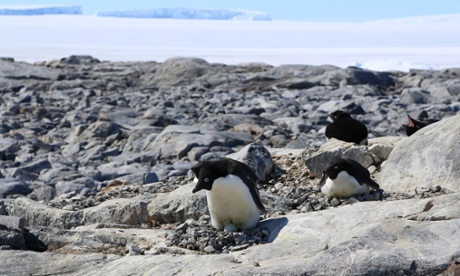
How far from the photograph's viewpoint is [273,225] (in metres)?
4.91

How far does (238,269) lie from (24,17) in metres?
88.5

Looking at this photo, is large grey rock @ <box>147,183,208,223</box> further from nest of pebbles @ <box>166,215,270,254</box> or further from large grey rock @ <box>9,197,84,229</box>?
nest of pebbles @ <box>166,215,270,254</box>

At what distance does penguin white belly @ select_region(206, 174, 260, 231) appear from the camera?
195 inches

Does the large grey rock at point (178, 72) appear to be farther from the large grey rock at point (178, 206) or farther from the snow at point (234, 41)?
the large grey rock at point (178, 206)

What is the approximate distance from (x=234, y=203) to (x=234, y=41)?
190 feet

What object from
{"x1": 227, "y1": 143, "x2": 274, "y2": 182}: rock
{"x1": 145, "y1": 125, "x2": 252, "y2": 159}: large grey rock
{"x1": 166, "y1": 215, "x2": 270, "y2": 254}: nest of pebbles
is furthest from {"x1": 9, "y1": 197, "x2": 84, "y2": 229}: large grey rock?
{"x1": 145, "y1": 125, "x2": 252, "y2": 159}: large grey rock

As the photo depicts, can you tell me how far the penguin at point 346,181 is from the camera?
578 centimetres

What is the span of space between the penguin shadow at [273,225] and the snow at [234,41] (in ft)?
112

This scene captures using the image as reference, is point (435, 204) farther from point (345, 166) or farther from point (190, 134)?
point (190, 134)

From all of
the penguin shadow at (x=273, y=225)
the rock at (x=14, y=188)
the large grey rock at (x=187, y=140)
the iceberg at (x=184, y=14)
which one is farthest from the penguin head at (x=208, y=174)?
the iceberg at (x=184, y=14)

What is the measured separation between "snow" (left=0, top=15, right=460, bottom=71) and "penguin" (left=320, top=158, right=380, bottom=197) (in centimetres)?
3308

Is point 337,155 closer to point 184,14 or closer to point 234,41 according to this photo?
point 234,41

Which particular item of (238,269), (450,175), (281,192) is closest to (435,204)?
(238,269)

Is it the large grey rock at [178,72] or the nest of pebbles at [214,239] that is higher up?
the nest of pebbles at [214,239]
